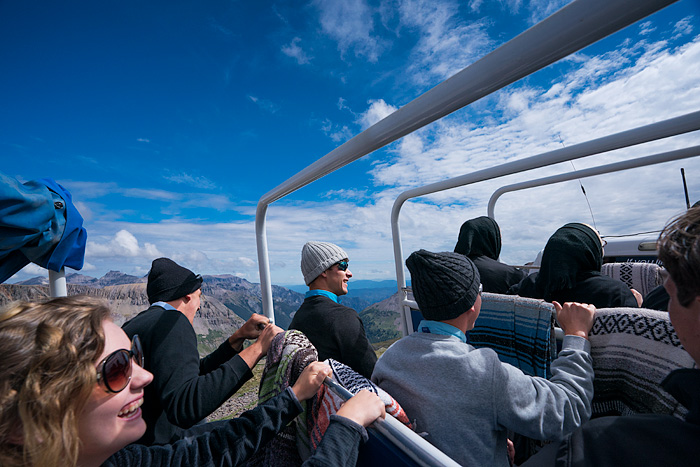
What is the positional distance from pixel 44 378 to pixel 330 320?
149cm

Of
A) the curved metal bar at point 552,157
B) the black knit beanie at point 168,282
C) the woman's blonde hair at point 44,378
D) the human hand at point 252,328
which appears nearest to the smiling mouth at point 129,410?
the woman's blonde hair at point 44,378

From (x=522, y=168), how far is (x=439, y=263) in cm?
180

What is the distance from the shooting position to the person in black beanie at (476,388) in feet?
3.58

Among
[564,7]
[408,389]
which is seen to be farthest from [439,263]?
[564,7]

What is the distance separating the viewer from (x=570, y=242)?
6.89 ft

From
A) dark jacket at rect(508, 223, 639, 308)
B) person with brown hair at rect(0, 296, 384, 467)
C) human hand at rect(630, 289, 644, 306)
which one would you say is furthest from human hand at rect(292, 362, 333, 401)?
human hand at rect(630, 289, 644, 306)

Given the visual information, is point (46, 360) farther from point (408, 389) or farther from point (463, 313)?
point (463, 313)

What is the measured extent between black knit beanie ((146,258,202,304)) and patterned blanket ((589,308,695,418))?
82.0 inches

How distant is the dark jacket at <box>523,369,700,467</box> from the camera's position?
663mm

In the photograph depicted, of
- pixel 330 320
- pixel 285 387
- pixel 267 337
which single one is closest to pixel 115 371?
pixel 285 387

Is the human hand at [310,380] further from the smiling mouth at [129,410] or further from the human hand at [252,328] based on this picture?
the human hand at [252,328]

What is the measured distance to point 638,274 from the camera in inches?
125

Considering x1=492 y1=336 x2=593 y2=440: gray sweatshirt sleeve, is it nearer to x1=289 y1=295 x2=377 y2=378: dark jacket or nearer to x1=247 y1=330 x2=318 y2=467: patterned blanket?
x1=247 y1=330 x2=318 y2=467: patterned blanket

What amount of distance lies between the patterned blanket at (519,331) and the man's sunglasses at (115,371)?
1.51m
